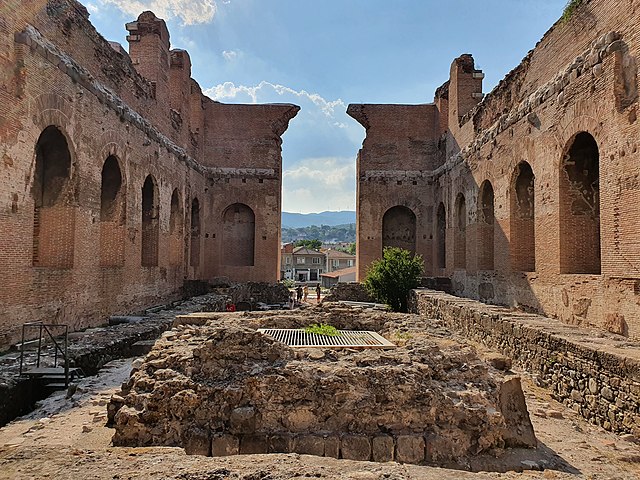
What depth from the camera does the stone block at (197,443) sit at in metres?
4.25

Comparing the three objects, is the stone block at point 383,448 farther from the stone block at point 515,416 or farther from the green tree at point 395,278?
the green tree at point 395,278

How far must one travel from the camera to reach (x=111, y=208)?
515 inches

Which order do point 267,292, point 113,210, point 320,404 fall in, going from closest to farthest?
point 320,404 < point 113,210 < point 267,292

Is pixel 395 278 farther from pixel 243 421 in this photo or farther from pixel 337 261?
pixel 337 261

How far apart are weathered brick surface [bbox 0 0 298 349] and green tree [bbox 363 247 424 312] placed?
7309mm

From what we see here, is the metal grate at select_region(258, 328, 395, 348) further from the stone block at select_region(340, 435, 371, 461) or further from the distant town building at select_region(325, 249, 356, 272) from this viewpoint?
the distant town building at select_region(325, 249, 356, 272)

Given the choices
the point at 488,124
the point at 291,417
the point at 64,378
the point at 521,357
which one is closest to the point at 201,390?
the point at 291,417

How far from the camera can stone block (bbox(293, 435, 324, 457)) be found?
4.25 meters

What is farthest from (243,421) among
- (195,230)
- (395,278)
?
(195,230)

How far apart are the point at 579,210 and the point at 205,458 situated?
409 inches

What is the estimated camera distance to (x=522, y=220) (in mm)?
13914

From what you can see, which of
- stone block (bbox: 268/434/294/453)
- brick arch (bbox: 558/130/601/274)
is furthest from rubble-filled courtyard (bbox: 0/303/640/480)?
brick arch (bbox: 558/130/601/274)

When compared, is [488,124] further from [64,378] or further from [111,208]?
[64,378]

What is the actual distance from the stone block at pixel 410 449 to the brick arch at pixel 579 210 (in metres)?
8.09
